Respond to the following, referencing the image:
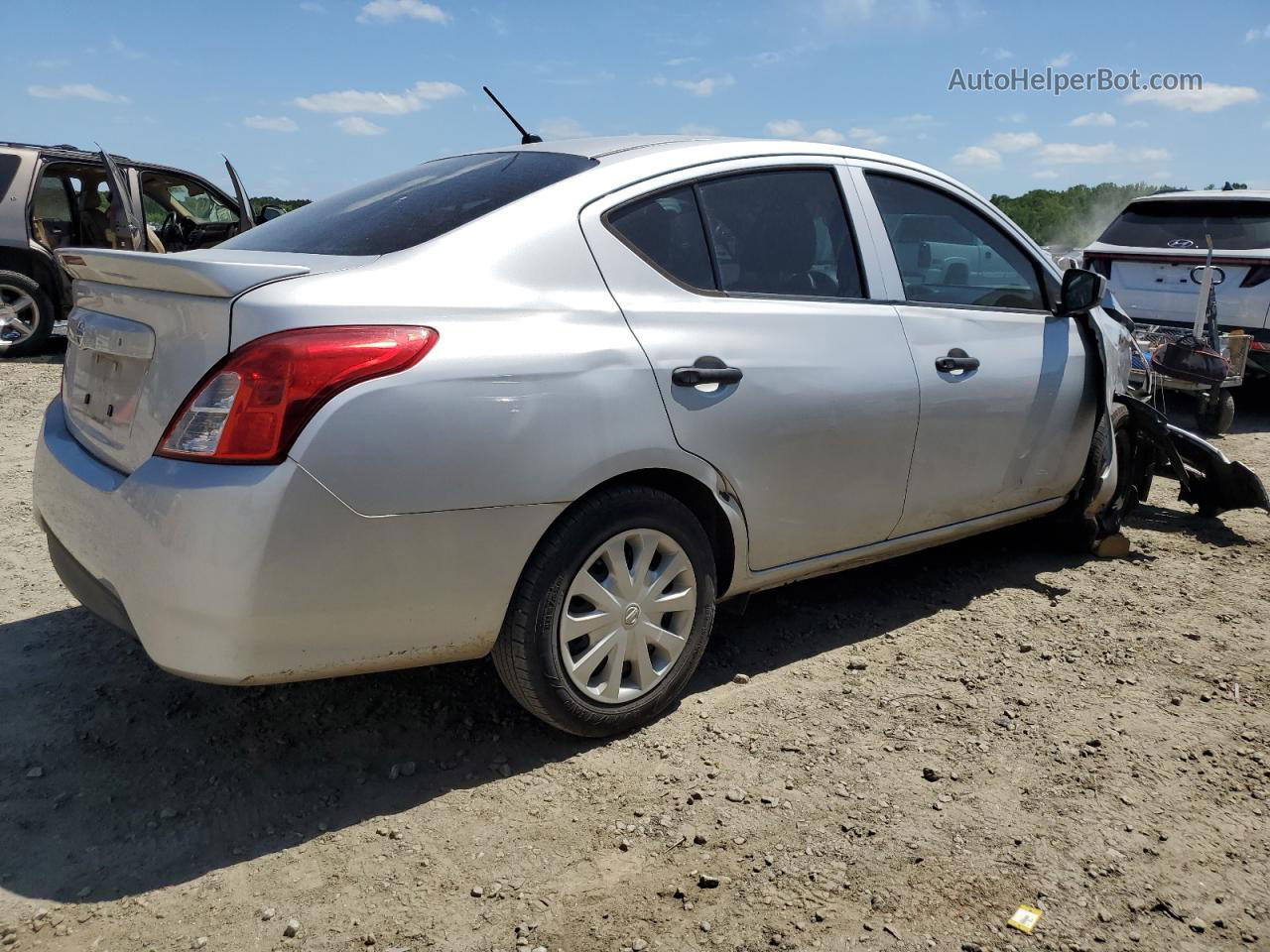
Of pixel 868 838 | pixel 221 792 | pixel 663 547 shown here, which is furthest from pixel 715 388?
pixel 221 792

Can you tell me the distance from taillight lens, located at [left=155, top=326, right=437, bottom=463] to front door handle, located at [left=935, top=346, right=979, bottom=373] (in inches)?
79.6

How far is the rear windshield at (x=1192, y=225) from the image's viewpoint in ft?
27.5

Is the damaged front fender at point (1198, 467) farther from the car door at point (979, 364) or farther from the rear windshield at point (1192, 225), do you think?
the rear windshield at point (1192, 225)

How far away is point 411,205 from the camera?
10.3ft

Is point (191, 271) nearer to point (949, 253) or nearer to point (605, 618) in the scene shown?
point (605, 618)

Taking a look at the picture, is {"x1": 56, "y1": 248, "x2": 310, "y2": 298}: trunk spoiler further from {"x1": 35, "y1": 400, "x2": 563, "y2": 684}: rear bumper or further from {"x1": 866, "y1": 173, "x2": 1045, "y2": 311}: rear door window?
{"x1": 866, "y1": 173, "x2": 1045, "y2": 311}: rear door window

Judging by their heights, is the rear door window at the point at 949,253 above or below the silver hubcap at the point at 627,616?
above

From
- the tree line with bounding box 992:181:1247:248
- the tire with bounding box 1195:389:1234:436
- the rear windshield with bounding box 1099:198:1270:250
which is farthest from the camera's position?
the tree line with bounding box 992:181:1247:248

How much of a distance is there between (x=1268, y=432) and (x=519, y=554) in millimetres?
7618

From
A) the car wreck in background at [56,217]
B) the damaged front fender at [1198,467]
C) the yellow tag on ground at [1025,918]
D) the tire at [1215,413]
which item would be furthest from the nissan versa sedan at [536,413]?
the car wreck in background at [56,217]

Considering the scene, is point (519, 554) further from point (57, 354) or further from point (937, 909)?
point (57, 354)

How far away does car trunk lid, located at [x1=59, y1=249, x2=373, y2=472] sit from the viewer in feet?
8.17

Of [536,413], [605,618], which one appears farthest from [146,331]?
[605,618]

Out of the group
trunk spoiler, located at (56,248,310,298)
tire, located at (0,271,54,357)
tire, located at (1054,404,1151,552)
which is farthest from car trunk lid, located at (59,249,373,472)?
tire, located at (0,271,54,357)
